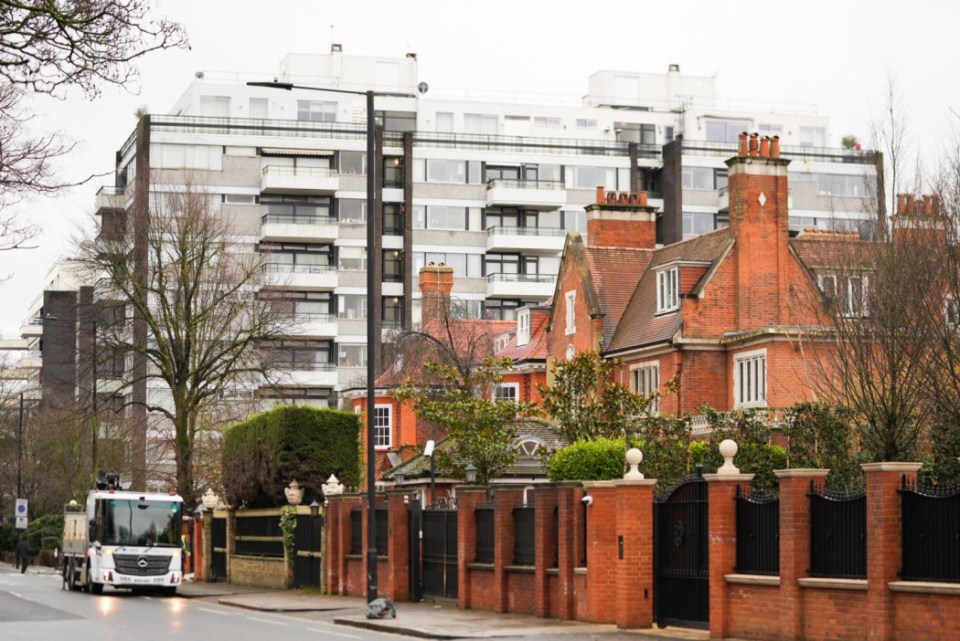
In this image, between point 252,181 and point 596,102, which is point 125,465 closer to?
point 252,181

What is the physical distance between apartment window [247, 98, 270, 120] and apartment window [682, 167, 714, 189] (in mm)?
25236

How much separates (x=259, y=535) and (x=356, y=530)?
8951mm

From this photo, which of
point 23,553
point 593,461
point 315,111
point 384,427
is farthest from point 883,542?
point 315,111

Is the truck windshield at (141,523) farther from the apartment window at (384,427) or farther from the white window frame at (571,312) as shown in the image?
the apartment window at (384,427)

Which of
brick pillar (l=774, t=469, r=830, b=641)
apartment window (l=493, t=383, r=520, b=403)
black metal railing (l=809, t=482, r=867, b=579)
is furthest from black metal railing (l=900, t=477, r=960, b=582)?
apartment window (l=493, t=383, r=520, b=403)

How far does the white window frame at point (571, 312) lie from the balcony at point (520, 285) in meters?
34.6

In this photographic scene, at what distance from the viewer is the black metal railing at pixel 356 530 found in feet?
128

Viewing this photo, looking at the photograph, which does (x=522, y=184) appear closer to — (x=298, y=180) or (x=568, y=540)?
(x=298, y=180)

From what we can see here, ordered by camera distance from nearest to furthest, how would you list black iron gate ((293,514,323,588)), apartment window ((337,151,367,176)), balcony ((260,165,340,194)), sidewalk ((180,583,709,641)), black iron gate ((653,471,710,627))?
black iron gate ((653,471,710,627)), sidewalk ((180,583,709,641)), black iron gate ((293,514,323,588)), balcony ((260,165,340,194)), apartment window ((337,151,367,176))

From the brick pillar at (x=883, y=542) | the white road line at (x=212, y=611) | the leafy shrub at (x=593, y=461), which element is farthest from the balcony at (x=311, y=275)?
the brick pillar at (x=883, y=542)

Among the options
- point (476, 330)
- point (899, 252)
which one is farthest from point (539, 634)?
point (476, 330)

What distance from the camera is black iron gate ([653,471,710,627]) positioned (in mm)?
24531

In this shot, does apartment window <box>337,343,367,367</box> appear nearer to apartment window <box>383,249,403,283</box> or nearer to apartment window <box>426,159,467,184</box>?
apartment window <box>383,249,403,283</box>

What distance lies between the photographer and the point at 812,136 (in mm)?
105250
